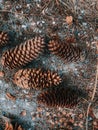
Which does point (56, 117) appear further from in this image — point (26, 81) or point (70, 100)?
point (26, 81)

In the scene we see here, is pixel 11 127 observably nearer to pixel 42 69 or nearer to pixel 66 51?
pixel 42 69

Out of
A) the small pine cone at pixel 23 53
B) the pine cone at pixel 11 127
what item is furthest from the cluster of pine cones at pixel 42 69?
the pine cone at pixel 11 127

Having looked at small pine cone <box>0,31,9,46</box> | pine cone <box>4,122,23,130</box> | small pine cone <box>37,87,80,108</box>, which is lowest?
pine cone <box>4,122,23,130</box>

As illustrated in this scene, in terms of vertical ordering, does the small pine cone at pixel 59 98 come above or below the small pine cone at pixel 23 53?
below

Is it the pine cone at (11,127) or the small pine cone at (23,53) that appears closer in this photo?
the small pine cone at (23,53)

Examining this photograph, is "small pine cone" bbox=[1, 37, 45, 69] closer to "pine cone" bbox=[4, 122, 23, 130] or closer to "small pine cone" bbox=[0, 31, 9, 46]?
"small pine cone" bbox=[0, 31, 9, 46]

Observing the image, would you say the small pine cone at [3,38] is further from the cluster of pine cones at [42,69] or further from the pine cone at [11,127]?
the pine cone at [11,127]

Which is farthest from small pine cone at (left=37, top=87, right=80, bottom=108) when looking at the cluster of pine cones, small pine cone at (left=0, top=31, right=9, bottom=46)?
small pine cone at (left=0, top=31, right=9, bottom=46)

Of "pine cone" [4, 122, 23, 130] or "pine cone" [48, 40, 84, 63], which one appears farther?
"pine cone" [4, 122, 23, 130]
